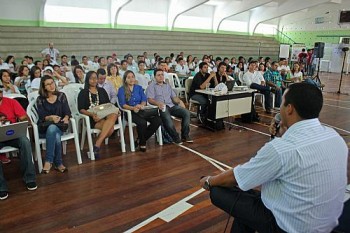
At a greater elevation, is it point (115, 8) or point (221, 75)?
point (115, 8)

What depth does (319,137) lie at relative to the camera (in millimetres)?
1453

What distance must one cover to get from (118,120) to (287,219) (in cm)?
312

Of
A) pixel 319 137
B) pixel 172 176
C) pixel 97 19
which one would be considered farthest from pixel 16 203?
pixel 97 19

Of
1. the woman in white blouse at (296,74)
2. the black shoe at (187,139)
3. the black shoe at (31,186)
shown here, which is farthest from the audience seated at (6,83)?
the woman in white blouse at (296,74)

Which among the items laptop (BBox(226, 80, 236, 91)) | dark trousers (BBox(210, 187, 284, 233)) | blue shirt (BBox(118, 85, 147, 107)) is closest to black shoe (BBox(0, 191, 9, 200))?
blue shirt (BBox(118, 85, 147, 107))

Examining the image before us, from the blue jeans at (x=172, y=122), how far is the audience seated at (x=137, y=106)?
0.53ft

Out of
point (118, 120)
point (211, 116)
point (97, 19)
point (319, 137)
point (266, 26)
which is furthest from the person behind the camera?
point (266, 26)

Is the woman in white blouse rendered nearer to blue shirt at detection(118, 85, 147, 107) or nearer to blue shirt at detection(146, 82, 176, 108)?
blue shirt at detection(146, 82, 176, 108)

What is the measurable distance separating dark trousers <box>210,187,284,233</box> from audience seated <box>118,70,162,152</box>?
8.61ft

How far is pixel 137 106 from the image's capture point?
14.6 ft

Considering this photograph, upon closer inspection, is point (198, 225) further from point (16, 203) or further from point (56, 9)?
point (56, 9)

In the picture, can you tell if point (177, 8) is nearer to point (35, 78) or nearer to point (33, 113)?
point (35, 78)

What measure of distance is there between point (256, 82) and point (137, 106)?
3722 mm

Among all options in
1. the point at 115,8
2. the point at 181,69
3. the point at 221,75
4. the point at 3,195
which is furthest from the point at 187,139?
the point at 115,8
